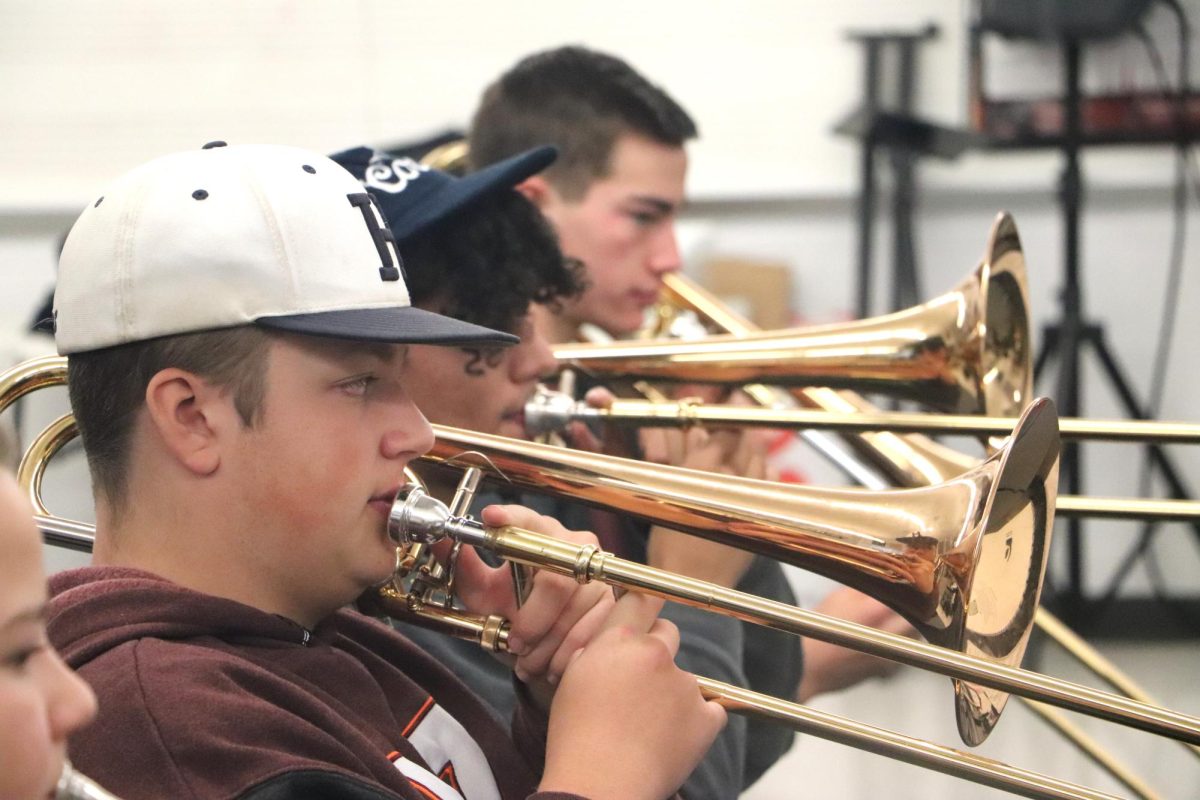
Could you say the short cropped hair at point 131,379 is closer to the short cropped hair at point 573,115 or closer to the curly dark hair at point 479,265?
the curly dark hair at point 479,265

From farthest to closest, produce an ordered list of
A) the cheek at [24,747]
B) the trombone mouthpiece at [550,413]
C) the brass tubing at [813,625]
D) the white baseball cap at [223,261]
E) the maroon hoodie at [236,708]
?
the trombone mouthpiece at [550,413], the brass tubing at [813,625], the white baseball cap at [223,261], the maroon hoodie at [236,708], the cheek at [24,747]

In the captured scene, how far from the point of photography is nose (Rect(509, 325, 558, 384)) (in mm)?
1503

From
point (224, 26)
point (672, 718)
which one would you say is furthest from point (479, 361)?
point (224, 26)

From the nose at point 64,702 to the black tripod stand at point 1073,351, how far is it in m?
2.98

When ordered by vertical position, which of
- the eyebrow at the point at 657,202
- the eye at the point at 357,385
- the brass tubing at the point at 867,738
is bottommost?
the brass tubing at the point at 867,738

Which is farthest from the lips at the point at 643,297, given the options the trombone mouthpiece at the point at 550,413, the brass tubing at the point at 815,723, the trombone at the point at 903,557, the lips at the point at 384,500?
the lips at the point at 384,500

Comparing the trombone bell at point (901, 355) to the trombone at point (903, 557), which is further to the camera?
the trombone bell at point (901, 355)

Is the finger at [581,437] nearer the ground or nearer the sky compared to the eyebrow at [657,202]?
nearer the ground

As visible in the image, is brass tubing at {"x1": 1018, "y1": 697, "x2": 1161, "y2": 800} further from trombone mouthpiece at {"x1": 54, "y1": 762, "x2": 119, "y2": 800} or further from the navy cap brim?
trombone mouthpiece at {"x1": 54, "y1": 762, "x2": 119, "y2": 800}

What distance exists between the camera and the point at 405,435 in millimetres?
991

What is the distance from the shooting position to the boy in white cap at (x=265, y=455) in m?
0.90

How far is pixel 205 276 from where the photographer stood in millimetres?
925

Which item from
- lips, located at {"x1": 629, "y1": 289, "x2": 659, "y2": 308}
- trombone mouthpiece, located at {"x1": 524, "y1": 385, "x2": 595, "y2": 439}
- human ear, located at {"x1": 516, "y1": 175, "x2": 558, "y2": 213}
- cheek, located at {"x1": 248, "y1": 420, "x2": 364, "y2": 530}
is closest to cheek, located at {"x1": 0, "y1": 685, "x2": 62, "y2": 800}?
cheek, located at {"x1": 248, "y1": 420, "x2": 364, "y2": 530}

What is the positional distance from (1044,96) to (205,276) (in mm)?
3193
